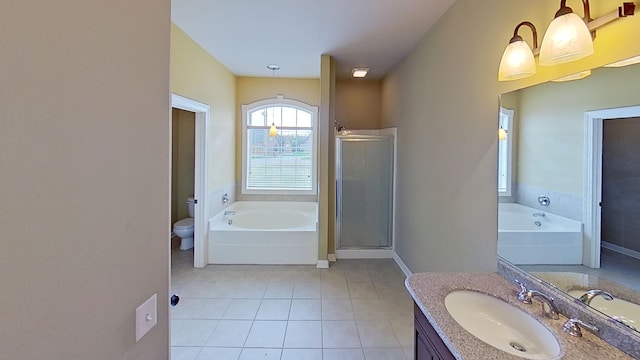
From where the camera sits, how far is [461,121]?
252cm

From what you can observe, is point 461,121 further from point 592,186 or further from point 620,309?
point 620,309

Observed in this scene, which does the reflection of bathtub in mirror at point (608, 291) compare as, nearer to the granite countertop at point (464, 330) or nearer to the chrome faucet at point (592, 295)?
the chrome faucet at point (592, 295)

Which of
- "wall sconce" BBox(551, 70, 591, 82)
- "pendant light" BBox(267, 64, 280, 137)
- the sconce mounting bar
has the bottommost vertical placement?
"wall sconce" BBox(551, 70, 591, 82)

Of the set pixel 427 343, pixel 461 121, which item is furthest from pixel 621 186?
pixel 461 121

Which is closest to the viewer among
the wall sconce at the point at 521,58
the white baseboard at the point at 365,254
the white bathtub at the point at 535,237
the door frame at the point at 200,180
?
the white bathtub at the point at 535,237

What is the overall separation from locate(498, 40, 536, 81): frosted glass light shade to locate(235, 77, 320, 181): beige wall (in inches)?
161

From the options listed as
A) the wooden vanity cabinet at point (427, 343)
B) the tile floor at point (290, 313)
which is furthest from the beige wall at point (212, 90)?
the wooden vanity cabinet at point (427, 343)

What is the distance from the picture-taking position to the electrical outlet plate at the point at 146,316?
1032 millimetres

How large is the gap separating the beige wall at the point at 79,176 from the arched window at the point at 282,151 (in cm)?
440

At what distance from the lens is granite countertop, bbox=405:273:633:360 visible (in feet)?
3.58

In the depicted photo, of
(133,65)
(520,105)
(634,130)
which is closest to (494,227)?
(520,105)

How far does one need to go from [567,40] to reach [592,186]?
2.05 feet

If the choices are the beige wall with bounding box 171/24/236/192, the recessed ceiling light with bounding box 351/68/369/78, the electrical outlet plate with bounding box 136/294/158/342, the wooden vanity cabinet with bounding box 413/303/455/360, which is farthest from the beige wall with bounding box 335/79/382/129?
the electrical outlet plate with bounding box 136/294/158/342

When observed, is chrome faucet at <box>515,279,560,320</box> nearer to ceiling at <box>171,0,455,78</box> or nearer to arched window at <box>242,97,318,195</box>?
ceiling at <box>171,0,455,78</box>
